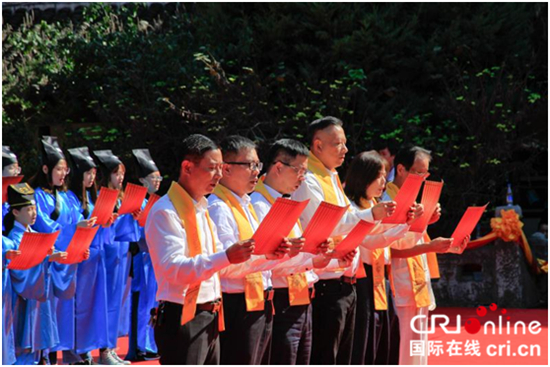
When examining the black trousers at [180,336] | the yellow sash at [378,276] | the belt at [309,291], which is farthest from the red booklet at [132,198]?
the black trousers at [180,336]

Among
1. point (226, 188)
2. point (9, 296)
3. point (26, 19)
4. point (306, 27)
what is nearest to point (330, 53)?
point (306, 27)

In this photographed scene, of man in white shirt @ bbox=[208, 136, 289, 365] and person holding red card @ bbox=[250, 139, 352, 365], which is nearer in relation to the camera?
man in white shirt @ bbox=[208, 136, 289, 365]

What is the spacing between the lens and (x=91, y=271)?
6.27 metres

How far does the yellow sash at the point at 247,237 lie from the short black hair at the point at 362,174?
1.03 m

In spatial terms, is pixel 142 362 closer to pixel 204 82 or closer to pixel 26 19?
pixel 204 82

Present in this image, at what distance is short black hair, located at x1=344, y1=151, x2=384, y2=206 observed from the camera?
4641 millimetres

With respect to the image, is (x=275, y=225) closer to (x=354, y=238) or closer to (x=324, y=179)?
(x=354, y=238)

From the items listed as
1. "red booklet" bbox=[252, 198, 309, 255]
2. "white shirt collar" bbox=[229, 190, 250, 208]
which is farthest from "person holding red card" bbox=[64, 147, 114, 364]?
"red booklet" bbox=[252, 198, 309, 255]

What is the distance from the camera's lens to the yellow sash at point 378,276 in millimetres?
4711

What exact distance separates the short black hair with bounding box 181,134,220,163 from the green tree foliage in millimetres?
6437

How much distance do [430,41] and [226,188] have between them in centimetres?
710

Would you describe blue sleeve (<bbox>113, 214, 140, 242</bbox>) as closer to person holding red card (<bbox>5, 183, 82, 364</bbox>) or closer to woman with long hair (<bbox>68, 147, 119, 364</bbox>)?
woman with long hair (<bbox>68, 147, 119, 364</bbox>)

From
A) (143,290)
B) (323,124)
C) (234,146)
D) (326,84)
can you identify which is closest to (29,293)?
(143,290)

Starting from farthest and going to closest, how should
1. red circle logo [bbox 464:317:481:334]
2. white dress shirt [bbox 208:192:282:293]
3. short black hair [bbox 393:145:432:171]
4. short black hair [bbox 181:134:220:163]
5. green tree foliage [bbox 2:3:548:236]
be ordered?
green tree foliage [bbox 2:3:548:236]
red circle logo [bbox 464:317:481:334]
short black hair [bbox 393:145:432:171]
white dress shirt [bbox 208:192:282:293]
short black hair [bbox 181:134:220:163]
